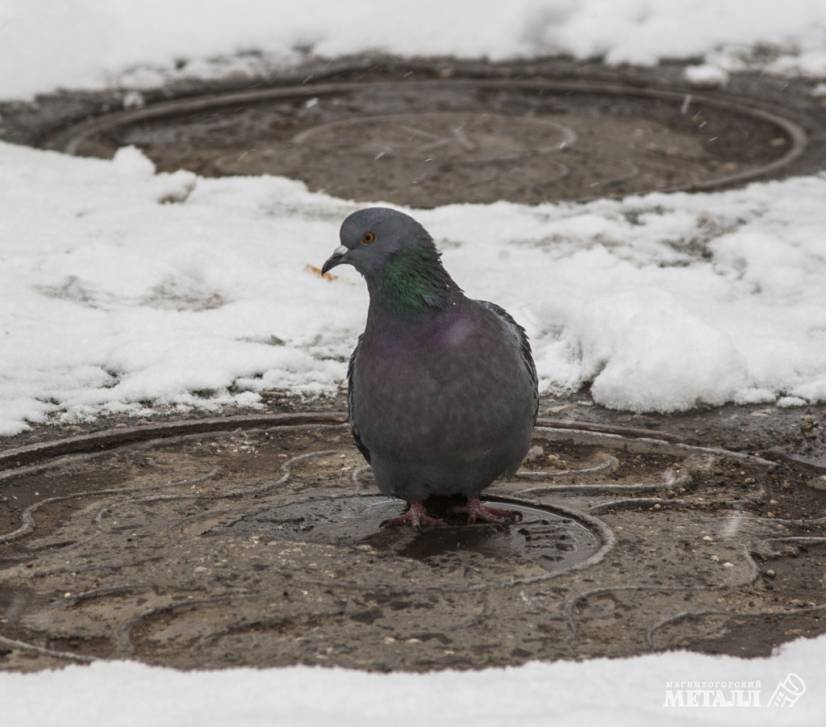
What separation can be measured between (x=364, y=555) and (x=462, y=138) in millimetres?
5841

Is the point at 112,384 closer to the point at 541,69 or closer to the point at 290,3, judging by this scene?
the point at 541,69

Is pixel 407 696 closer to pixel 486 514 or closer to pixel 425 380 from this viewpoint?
pixel 425 380

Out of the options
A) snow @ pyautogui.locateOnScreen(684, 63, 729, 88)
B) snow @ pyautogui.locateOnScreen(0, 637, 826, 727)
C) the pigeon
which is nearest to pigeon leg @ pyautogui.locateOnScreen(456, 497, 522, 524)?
the pigeon

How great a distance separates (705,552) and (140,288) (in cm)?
343

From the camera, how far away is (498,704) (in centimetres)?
364

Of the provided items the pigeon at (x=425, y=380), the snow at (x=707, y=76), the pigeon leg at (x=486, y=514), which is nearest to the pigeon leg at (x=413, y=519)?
the pigeon at (x=425, y=380)

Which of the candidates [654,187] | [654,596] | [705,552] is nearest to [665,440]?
[705,552]

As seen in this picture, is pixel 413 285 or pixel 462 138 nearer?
pixel 413 285

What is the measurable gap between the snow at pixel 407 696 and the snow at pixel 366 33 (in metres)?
8.43

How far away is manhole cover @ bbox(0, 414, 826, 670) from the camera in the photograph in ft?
13.9

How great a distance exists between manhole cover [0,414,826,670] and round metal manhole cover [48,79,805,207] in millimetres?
3517

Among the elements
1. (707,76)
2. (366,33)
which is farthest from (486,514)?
(366,33)

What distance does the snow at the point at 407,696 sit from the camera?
11.6ft

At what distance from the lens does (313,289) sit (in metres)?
7.52
